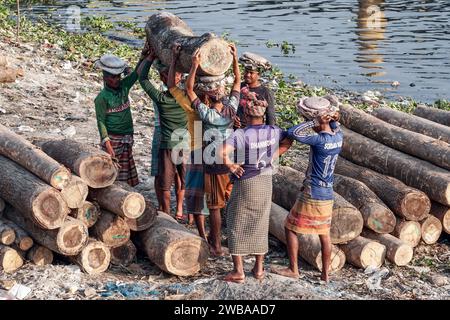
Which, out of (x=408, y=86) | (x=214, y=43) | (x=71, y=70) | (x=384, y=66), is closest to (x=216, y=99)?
(x=214, y=43)

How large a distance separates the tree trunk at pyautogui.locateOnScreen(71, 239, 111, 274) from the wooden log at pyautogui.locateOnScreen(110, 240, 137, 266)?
22 cm

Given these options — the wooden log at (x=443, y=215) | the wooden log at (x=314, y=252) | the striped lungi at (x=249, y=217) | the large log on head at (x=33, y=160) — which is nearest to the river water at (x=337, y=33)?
the wooden log at (x=443, y=215)

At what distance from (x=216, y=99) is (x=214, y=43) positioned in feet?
1.80

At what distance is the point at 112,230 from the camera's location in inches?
279

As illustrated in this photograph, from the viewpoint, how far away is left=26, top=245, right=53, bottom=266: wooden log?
6902 millimetres

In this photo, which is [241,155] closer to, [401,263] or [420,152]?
[401,263]

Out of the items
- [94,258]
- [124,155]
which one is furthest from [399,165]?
[94,258]

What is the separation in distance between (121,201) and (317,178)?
1.86 meters

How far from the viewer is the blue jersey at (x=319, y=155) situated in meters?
6.65

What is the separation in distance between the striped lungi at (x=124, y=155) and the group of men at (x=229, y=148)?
11 mm

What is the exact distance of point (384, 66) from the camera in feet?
65.4

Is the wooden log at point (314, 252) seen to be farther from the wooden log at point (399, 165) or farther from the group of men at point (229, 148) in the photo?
the wooden log at point (399, 165)

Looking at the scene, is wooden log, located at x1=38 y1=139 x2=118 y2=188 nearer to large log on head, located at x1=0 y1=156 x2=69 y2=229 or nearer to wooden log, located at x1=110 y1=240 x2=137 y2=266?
large log on head, located at x1=0 y1=156 x2=69 y2=229

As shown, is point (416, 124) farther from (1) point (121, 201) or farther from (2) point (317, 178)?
(1) point (121, 201)
